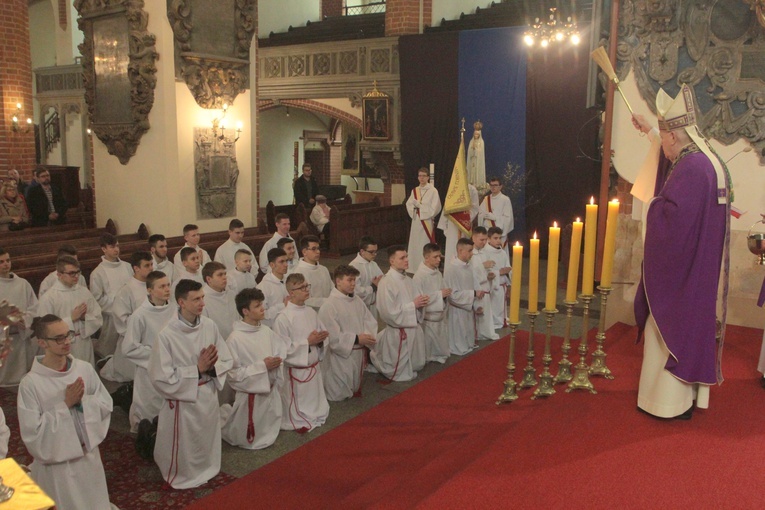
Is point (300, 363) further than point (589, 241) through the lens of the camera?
Yes

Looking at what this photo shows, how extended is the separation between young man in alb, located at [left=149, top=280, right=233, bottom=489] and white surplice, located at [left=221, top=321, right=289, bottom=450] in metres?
0.38

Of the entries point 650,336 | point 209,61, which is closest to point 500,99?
point 209,61

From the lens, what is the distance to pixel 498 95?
46.0 feet

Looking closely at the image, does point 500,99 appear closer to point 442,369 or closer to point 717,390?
point 442,369

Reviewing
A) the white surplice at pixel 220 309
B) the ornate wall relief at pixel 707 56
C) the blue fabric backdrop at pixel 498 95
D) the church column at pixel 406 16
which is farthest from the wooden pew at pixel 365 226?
the ornate wall relief at pixel 707 56

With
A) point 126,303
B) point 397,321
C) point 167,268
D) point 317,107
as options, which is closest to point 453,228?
point 397,321

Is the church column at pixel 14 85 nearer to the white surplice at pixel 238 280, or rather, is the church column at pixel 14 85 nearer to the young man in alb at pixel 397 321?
the white surplice at pixel 238 280

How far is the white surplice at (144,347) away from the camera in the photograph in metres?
5.83

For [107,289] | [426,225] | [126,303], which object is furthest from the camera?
[426,225]

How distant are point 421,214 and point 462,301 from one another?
407 centimetres

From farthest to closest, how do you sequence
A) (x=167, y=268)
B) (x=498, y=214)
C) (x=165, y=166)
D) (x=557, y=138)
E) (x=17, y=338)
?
(x=557, y=138)
(x=498, y=214)
(x=165, y=166)
(x=167, y=268)
(x=17, y=338)

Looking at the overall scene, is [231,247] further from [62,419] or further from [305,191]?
[305,191]

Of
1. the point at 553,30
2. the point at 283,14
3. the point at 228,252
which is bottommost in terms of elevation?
the point at 228,252

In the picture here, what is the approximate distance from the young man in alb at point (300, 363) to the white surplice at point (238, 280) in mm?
1673
